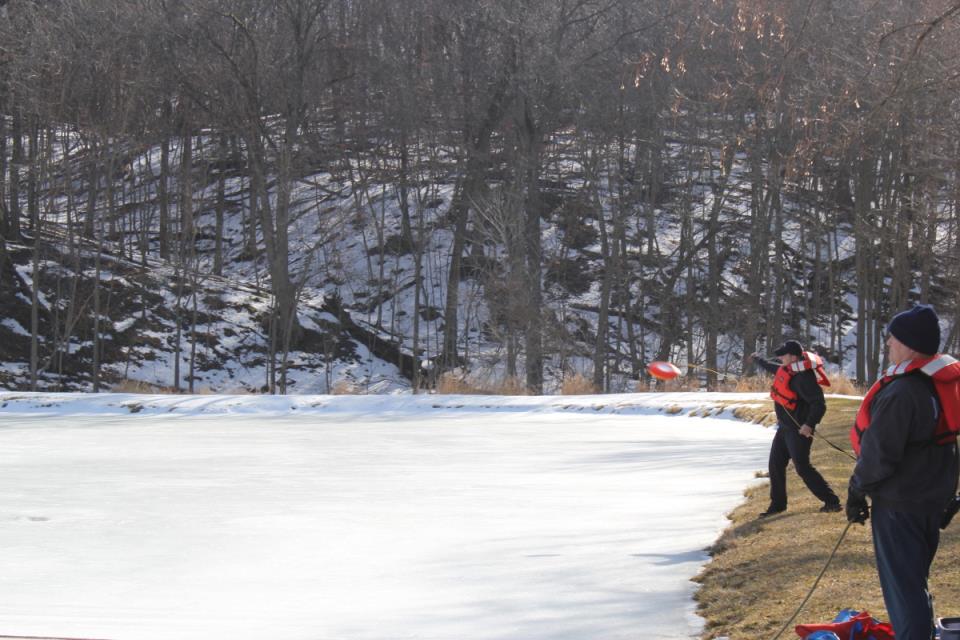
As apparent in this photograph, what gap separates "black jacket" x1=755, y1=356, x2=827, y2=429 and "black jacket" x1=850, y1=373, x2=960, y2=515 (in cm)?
418

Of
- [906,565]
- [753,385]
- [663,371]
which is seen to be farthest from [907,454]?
[753,385]

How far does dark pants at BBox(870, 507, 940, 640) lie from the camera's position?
512 centimetres

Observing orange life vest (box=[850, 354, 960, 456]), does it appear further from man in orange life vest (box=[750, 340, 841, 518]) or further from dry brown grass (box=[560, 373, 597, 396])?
dry brown grass (box=[560, 373, 597, 396])

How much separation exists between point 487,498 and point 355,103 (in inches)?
1331

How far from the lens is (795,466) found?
9602mm

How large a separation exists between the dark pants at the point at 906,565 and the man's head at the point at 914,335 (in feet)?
2.45

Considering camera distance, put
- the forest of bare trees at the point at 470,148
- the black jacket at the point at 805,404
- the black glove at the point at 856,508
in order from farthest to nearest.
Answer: the forest of bare trees at the point at 470,148 < the black jacket at the point at 805,404 < the black glove at the point at 856,508

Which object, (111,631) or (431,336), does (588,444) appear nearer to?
(111,631)

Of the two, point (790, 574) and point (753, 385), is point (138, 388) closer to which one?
point (753, 385)

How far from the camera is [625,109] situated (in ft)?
134

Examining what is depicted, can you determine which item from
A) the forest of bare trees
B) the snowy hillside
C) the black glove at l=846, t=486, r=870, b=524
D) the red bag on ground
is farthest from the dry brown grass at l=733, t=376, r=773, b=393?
the red bag on ground

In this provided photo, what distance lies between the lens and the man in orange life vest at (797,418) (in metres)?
9.45

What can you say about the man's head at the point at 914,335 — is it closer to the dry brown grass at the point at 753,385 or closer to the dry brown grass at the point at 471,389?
the dry brown grass at the point at 471,389

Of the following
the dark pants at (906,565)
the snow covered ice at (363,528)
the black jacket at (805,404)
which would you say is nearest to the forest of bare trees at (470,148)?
the snow covered ice at (363,528)
